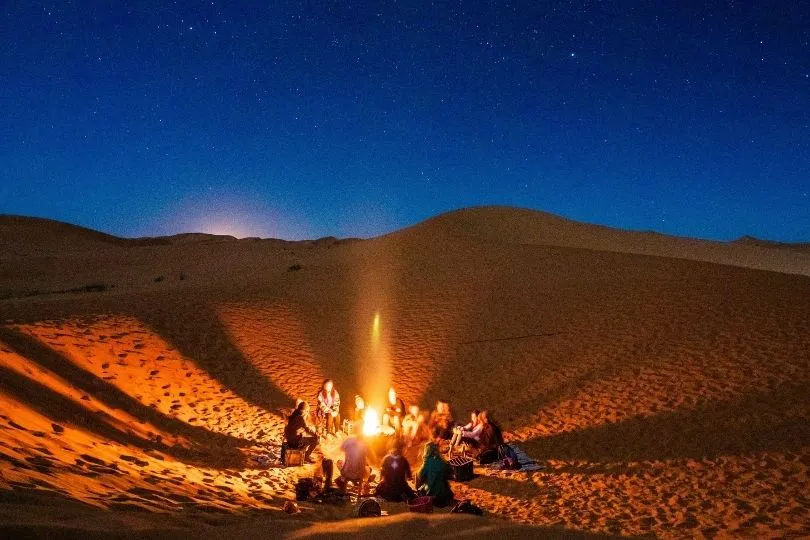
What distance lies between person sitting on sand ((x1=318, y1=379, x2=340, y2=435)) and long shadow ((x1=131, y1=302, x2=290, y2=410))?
6.99 feet

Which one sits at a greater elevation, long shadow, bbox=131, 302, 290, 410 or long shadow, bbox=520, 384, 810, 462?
long shadow, bbox=131, 302, 290, 410

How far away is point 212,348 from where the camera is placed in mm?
17719

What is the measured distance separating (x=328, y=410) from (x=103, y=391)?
4.94 metres

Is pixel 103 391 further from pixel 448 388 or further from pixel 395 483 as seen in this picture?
pixel 448 388

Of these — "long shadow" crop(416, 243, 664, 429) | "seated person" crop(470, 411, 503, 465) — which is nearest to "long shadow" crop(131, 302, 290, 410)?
"long shadow" crop(416, 243, 664, 429)

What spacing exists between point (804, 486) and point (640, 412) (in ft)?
12.7

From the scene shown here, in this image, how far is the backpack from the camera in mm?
10414

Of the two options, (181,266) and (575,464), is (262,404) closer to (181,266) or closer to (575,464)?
(575,464)

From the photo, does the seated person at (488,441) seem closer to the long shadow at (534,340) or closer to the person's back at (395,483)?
the long shadow at (534,340)

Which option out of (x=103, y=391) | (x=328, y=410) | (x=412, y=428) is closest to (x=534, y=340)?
(x=412, y=428)

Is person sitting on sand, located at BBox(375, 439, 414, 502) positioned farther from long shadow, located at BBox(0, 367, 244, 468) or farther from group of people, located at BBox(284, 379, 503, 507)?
long shadow, located at BBox(0, 367, 244, 468)

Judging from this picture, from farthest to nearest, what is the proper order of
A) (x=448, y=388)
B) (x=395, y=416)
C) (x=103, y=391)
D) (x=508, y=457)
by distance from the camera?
(x=448, y=388), (x=103, y=391), (x=395, y=416), (x=508, y=457)

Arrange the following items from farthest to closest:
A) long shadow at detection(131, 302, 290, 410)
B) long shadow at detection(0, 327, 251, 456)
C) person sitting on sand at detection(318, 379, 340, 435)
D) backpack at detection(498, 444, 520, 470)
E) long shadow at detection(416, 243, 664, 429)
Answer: long shadow at detection(131, 302, 290, 410)
long shadow at detection(416, 243, 664, 429)
person sitting on sand at detection(318, 379, 340, 435)
long shadow at detection(0, 327, 251, 456)
backpack at detection(498, 444, 520, 470)

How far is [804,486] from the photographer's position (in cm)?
878
